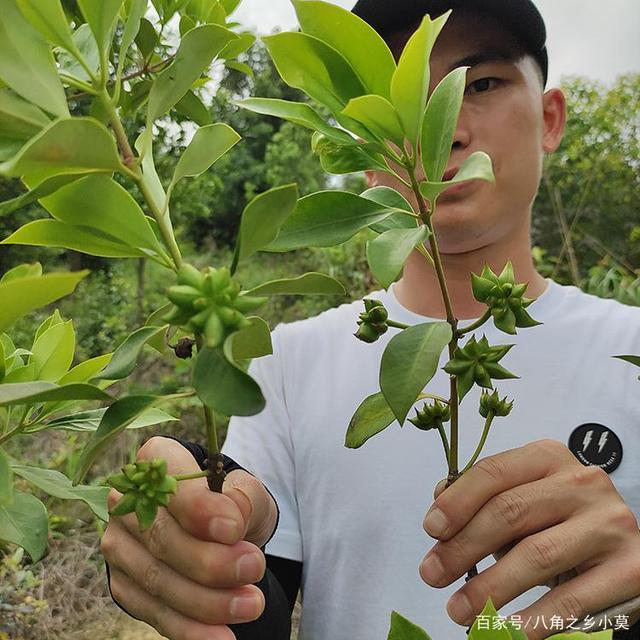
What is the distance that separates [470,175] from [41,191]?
18 centimetres

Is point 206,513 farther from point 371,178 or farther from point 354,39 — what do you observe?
point 371,178

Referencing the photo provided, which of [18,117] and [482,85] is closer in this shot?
[18,117]

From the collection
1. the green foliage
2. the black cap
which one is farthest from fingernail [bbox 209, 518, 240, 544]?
the green foliage

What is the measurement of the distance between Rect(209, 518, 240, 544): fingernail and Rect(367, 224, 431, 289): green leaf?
18 centimetres

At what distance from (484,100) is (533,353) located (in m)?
0.46

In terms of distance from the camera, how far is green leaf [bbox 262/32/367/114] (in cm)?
33

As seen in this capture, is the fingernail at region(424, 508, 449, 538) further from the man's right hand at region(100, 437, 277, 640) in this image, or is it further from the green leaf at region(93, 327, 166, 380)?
the green leaf at region(93, 327, 166, 380)

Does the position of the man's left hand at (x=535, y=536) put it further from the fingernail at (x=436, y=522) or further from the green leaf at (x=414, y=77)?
the green leaf at (x=414, y=77)

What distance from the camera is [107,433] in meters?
0.29

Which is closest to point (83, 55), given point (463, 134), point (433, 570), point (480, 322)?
point (480, 322)

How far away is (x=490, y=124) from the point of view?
1026 millimetres

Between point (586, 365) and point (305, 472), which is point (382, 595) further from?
point (586, 365)

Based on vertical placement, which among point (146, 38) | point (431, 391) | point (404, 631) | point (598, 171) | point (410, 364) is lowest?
point (404, 631)

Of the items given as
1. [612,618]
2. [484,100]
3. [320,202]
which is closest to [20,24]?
[320,202]
